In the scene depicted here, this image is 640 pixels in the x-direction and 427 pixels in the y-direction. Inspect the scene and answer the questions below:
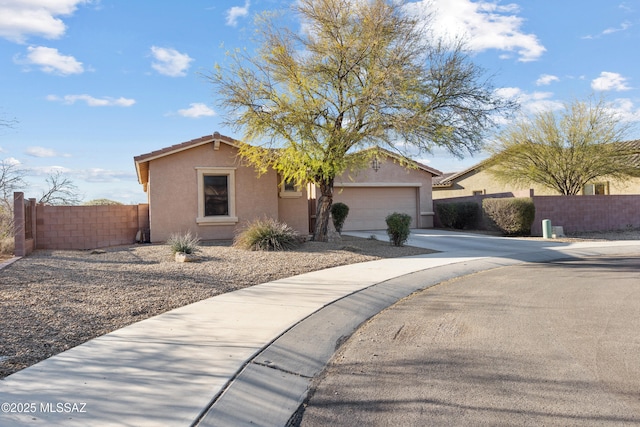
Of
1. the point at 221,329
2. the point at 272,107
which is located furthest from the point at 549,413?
the point at 272,107

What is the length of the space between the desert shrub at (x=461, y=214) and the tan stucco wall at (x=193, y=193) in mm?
11456

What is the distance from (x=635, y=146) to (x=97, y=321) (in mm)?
28937

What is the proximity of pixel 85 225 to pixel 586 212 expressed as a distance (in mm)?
21931

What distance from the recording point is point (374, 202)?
84.0ft

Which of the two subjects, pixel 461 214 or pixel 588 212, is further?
pixel 461 214

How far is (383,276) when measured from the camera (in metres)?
10.7

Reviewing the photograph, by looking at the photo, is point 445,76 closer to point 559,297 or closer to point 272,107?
point 272,107

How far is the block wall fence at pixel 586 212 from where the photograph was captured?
71.7 feet

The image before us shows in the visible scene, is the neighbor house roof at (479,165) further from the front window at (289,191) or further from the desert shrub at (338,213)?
the front window at (289,191)

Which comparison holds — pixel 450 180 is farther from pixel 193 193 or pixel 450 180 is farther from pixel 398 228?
pixel 193 193

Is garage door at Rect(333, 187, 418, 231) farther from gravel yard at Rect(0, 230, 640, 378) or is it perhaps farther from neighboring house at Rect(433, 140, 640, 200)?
gravel yard at Rect(0, 230, 640, 378)

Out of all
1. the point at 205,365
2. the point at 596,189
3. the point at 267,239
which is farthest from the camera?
the point at 596,189

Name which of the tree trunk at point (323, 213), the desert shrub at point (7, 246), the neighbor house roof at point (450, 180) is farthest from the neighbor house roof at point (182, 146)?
the neighbor house roof at point (450, 180)

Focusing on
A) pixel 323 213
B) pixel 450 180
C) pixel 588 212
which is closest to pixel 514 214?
pixel 588 212
